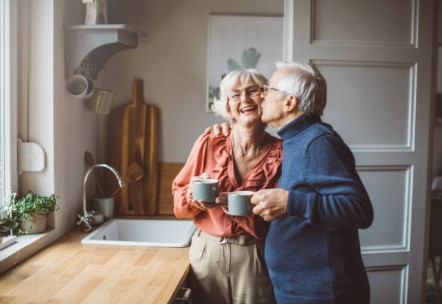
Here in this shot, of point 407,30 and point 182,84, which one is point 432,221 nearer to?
point 407,30

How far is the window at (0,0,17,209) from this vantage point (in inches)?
72.6

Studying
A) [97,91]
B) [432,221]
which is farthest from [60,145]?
[432,221]

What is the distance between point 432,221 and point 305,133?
6.44 ft

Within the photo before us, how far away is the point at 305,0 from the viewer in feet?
6.93

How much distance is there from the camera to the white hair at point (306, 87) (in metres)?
1.44

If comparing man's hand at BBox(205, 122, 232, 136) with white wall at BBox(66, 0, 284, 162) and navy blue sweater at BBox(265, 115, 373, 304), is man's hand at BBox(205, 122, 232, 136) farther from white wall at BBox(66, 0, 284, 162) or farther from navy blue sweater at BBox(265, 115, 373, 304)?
white wall at BBox(66, 0, 284, 162)

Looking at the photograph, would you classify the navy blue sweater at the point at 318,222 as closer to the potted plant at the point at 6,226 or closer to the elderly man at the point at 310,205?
the elderly man at the point at 310,205

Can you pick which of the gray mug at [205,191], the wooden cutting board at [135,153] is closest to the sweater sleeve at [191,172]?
the gray mug at [205,191]

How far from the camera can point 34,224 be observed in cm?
193

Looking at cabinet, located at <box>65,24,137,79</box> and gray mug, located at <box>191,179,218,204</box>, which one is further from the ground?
cabinet, located at <box>65,24,137,79</box>

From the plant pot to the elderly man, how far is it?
39.0 inches

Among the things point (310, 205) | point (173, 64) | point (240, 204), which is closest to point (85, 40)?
point (173, 64)

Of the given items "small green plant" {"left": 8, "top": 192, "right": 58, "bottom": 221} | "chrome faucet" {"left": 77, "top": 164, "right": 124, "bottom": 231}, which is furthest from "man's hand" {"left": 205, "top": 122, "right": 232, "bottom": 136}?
"small green plant" {"left": 8, "top": 192, "right": 58, "bottom": 221}

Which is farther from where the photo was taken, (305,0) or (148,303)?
(305,0)
